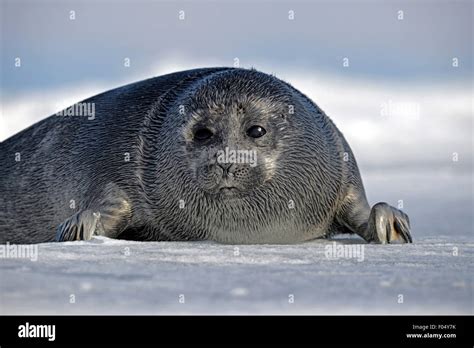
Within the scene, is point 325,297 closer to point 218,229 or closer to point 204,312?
point 204,312

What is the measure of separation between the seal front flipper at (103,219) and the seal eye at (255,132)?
4.70 feet

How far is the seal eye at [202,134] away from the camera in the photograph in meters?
6.70

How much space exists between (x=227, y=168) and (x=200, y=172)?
0.29m

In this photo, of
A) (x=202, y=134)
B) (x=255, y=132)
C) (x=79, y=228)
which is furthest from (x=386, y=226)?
(x=79, y=228)

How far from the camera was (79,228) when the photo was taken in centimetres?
694

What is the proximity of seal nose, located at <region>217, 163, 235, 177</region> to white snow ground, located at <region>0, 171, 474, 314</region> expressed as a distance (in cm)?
57

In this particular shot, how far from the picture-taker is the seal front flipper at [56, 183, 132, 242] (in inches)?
273

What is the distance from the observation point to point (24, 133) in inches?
361

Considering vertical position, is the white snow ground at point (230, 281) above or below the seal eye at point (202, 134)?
below

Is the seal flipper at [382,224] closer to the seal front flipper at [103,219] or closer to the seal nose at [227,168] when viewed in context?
the seal nose at [227,168]

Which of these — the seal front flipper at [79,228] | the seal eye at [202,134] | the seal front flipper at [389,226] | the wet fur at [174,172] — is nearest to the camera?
the seal eye at [202,134]

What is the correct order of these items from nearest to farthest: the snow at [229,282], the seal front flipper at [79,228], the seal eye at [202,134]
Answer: the snow at [229,282] < the seal eye at [202,134] < the seal front flipper at [79,228]

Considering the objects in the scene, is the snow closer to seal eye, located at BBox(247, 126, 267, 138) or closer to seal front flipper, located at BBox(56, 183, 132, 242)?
seal front flipper, located at BBox(56, 183, 132, 242)

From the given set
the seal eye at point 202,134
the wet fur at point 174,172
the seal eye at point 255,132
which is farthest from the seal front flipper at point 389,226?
the seal eye at point 202,134
